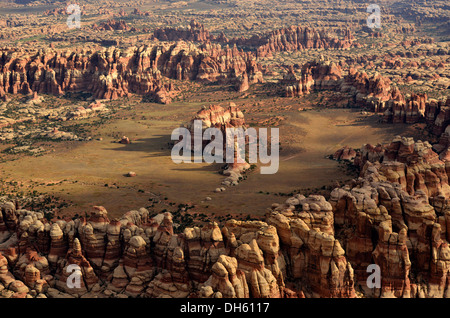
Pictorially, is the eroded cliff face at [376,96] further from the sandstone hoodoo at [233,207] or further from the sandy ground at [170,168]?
the sandy ground at [170,168]

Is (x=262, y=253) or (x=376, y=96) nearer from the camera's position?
(x=262, y=253)

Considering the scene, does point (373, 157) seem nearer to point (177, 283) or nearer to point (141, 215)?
point (141, 215)

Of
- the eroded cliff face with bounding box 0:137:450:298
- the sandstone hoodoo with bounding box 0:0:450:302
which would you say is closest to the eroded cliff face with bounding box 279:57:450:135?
the sandstone hoodoo with bounding box 0:0:450:302

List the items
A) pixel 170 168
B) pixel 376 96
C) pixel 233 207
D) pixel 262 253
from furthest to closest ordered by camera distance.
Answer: pixel 376 96
pixel 170 168
pixel 233 207
pixel 262 253

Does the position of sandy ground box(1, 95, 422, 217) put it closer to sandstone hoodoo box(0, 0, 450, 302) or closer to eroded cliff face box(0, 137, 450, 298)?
sandstone hoodoo box(0, 0, 450, 302)

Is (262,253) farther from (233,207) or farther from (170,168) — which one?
(170,168)

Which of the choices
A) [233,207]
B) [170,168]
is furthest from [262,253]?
[170,168]

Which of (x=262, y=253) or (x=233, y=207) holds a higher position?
(x=262, y=253)

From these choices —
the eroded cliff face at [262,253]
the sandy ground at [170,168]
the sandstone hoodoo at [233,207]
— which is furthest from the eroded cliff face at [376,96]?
the eroded cliff face at [262,253]

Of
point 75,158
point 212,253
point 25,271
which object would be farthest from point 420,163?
point 75,158

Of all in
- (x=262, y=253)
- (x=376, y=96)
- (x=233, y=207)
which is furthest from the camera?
(x=376, y=96)
